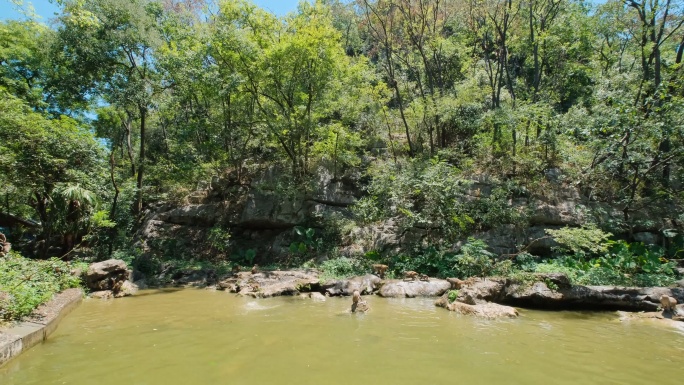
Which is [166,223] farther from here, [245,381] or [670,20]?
[670,20]

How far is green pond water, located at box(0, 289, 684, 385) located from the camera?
4.26 metres

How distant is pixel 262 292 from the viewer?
33.8ft

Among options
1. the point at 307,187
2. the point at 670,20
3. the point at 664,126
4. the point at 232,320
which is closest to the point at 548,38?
the point at 670,20

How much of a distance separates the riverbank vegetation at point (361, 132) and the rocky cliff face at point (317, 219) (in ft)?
0.58

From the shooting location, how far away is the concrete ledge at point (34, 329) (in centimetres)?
447

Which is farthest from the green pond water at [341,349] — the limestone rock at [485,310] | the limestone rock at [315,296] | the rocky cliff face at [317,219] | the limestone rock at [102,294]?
the rocky cliff face at [317,219]

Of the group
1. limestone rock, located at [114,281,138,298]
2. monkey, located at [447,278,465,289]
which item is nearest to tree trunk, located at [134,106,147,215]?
limestone rock, located at [114,281,138,298]

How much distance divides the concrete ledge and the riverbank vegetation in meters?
6.63

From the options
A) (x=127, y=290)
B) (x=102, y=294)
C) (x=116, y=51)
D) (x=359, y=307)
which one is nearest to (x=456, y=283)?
(x=359, y=307)

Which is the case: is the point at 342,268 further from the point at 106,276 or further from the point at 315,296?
the point at 106,276

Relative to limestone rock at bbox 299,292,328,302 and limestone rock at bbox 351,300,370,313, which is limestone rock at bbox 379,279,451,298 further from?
limestone rock at bbox 351,300,370,313

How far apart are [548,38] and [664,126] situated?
6823mm

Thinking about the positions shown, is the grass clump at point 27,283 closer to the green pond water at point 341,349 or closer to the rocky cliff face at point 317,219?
the green pond water at point 341,349

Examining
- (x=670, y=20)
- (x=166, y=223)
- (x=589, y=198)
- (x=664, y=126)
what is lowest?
(x=166, y=223)
